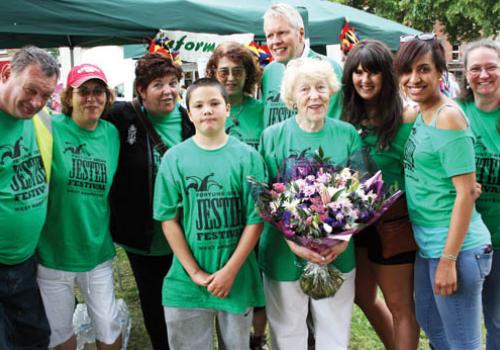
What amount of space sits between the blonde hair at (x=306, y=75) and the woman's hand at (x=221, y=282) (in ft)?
3.20

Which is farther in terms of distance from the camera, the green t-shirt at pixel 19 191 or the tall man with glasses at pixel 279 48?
the tall man with glasses at pixel 279 48

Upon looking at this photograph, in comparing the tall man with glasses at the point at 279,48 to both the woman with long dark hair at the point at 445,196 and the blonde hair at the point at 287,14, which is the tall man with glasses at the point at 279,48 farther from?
the woman with long dark hair at the point at 445,196

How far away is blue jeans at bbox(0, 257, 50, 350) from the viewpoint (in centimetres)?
250

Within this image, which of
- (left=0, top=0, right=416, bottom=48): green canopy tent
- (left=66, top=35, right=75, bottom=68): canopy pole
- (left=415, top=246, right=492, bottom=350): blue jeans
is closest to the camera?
(left=415, top=246, right=492, bottom=350): blue jeans

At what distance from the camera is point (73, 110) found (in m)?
2.79

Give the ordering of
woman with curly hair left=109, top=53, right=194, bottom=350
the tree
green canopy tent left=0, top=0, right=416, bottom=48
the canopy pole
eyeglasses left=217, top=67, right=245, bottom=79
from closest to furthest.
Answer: woman with curly hair left=109, top=53, right=194, bottom=350, eyeglasses left=217, top=67, right=245, bottom=79, green canopy tent left=0, top=0, right=416, bottom=48, the canopy pole, the tree

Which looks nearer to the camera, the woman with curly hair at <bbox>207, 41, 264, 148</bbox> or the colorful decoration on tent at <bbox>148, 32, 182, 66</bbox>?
the woman with curly hair at <bbox>207, 41, 264, 148</bbox>

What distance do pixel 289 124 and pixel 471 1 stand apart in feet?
57.3

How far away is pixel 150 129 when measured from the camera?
2.99 m

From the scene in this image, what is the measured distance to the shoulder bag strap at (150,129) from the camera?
2.96m

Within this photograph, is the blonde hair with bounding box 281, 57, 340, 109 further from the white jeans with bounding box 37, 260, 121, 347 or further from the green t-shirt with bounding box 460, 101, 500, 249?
the white jeans with bounding box 37, 260, 121, 347

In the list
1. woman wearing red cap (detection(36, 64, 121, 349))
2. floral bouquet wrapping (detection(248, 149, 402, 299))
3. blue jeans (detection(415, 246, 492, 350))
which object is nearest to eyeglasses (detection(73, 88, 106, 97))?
woman wearing red cap (detection(36, 64, 121, 349))

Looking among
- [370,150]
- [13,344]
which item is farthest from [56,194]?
[370,150]

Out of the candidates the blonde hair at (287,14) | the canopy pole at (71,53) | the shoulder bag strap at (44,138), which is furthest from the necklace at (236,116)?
the canopy pole at (71,53)
